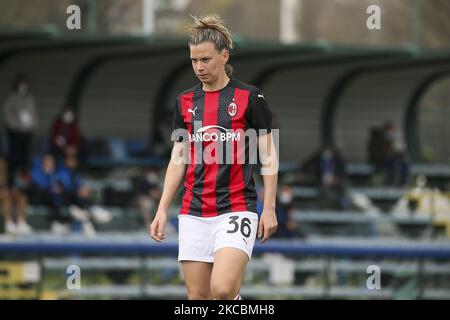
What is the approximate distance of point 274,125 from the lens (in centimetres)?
1925

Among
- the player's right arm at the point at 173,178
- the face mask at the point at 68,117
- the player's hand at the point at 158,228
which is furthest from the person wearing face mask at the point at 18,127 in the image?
the player's hand at the point at 158,228

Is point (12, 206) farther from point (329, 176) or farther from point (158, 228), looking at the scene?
point (158, 228)

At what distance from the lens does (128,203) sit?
19.0 metres

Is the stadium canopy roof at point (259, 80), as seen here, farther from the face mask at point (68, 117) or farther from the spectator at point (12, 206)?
the spectator at point (12, 206)

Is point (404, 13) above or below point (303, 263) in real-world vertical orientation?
above

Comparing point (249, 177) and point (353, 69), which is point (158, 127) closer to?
point (353, 69)

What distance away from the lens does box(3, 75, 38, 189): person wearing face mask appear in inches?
719

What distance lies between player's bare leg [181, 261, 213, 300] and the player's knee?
0.65ft

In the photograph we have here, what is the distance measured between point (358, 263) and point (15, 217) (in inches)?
230

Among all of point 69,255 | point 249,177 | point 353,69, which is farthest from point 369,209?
point 249,177

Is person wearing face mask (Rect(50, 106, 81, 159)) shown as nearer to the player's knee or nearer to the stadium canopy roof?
the stadium canopy roof

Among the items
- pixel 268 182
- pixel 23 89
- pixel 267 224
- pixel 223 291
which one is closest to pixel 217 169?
pixel 268 182

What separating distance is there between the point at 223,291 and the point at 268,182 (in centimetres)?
76

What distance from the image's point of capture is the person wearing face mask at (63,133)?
18938mm
